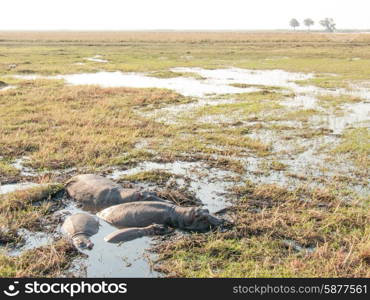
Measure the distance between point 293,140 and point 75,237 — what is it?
8342 mm

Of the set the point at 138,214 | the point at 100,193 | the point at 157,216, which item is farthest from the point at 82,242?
the point at 100,193

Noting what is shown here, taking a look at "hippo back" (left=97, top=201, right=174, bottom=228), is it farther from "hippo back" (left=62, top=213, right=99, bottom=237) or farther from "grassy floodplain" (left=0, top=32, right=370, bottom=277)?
"grassy floodplain" (left=0, top=32, right=370, bottom=277)

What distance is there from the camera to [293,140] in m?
13.5

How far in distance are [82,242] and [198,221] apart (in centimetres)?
199

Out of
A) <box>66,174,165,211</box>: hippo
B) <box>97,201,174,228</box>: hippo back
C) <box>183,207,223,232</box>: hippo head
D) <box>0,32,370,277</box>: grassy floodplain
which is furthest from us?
<box>66,174,165,211</box>: hippo

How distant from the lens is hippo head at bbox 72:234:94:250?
698cm

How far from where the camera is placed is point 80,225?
752cm

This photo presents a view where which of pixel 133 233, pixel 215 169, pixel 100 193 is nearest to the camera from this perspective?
pixel 133 233

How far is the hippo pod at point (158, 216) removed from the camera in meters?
7.59

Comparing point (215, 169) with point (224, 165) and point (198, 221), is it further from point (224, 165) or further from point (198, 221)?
point (198, 221)

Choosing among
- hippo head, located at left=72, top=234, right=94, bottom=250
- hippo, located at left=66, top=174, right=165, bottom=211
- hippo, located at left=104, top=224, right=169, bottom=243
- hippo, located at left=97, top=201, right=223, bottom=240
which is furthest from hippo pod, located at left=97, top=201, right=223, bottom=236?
hippo head, located at left=72, top=234, right=94, bottom=250

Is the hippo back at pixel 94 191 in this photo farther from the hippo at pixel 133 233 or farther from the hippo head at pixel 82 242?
the hippo head at pixel 82 242

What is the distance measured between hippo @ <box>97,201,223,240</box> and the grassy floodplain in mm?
308

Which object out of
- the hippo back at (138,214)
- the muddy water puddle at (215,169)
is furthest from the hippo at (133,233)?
the hippo back at (138,214)
